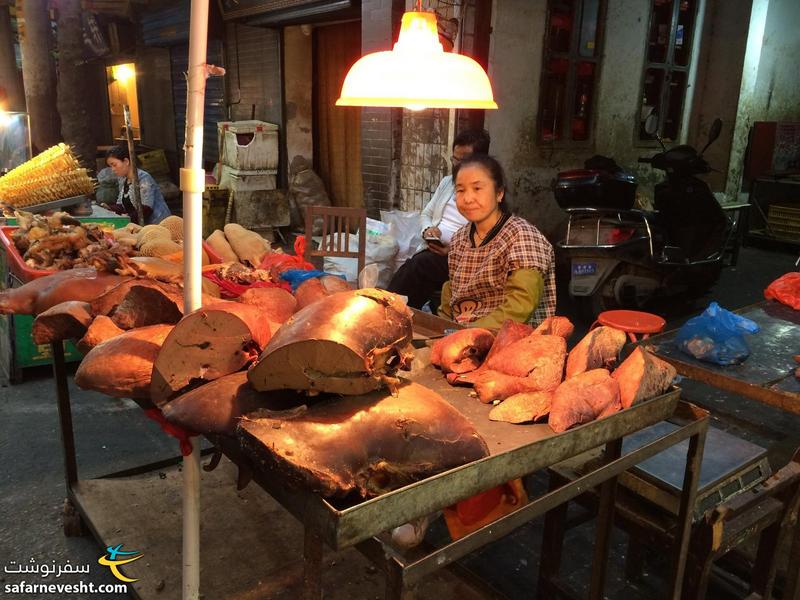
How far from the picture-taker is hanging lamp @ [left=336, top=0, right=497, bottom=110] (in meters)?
1.94

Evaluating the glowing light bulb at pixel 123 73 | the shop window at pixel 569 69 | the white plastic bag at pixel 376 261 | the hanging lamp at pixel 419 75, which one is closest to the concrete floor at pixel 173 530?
the hanging lamp at pixel 419 75

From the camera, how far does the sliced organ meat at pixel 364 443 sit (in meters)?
1.28

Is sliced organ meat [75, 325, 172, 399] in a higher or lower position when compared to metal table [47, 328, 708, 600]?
higher

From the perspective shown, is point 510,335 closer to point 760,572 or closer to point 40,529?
point 760,572

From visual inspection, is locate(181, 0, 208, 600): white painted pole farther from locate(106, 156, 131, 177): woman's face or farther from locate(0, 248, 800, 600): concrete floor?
locate(106, 156, 131, 177): woman's face

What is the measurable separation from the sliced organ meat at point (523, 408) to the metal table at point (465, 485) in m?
0.02

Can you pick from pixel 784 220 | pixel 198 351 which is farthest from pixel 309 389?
pixel 784 220

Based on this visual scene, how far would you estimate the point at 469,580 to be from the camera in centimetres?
260

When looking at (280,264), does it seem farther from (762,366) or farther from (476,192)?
(762,366)

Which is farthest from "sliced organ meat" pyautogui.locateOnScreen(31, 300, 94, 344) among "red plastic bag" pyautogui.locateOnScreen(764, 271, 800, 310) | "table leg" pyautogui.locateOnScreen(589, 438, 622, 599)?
"red plastic bag" pyautogui.locateOnScreen(764, 271, 800, 310)

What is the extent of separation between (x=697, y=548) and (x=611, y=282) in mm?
4169

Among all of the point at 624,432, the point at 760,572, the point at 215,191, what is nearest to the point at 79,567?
the point at 624,432

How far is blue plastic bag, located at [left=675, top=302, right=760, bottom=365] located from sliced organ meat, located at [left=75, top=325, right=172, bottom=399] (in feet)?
7.77

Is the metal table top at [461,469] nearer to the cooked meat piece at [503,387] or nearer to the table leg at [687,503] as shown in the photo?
the cooked meat piece at [503,387]
